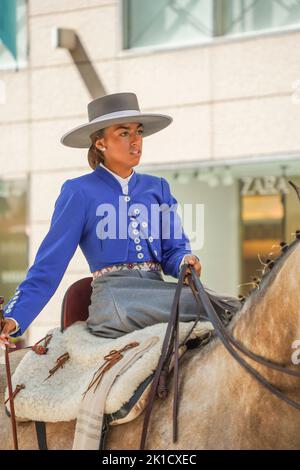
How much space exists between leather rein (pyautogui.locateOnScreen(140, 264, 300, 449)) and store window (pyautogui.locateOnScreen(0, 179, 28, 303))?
26.1 ft

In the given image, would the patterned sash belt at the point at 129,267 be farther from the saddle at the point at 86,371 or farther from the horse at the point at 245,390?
the horse at the point at 245,390

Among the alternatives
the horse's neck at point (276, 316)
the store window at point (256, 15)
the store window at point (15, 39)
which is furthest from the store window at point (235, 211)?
the horse's neck at point (276, 316)

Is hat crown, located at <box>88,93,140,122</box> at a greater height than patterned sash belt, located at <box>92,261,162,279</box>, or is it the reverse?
hat crown, located at <box>88,93,140,122</box>

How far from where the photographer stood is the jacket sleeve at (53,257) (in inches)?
145

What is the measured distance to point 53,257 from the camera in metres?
3.70

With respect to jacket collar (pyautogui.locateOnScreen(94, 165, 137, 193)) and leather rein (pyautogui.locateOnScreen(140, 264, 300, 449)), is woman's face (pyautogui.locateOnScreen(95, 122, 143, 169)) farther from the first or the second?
leather rein (pyautogui.locateOnScreen(140, 264, 300, 449))

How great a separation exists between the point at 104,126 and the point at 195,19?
6.62 m

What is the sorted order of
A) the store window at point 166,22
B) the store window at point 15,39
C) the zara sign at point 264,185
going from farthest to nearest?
the store window at point 15,39, the store window at point 166,22, the zara sign at point 264,185

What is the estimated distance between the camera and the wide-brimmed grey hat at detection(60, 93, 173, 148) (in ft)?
12.6

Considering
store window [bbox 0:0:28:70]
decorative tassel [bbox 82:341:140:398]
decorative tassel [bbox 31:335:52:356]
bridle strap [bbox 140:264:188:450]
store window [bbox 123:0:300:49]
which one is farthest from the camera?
store window [bbox 0:0:28:70]

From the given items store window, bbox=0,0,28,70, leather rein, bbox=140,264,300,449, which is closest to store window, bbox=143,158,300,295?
store window, bbox=0,0,28,70

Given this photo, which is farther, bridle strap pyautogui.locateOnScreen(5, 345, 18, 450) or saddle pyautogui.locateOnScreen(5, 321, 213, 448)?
bridle strap pyautogui.locateOnScreen(5, 345, 18, 450)

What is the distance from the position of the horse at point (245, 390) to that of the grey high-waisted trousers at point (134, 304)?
26 centimetres
